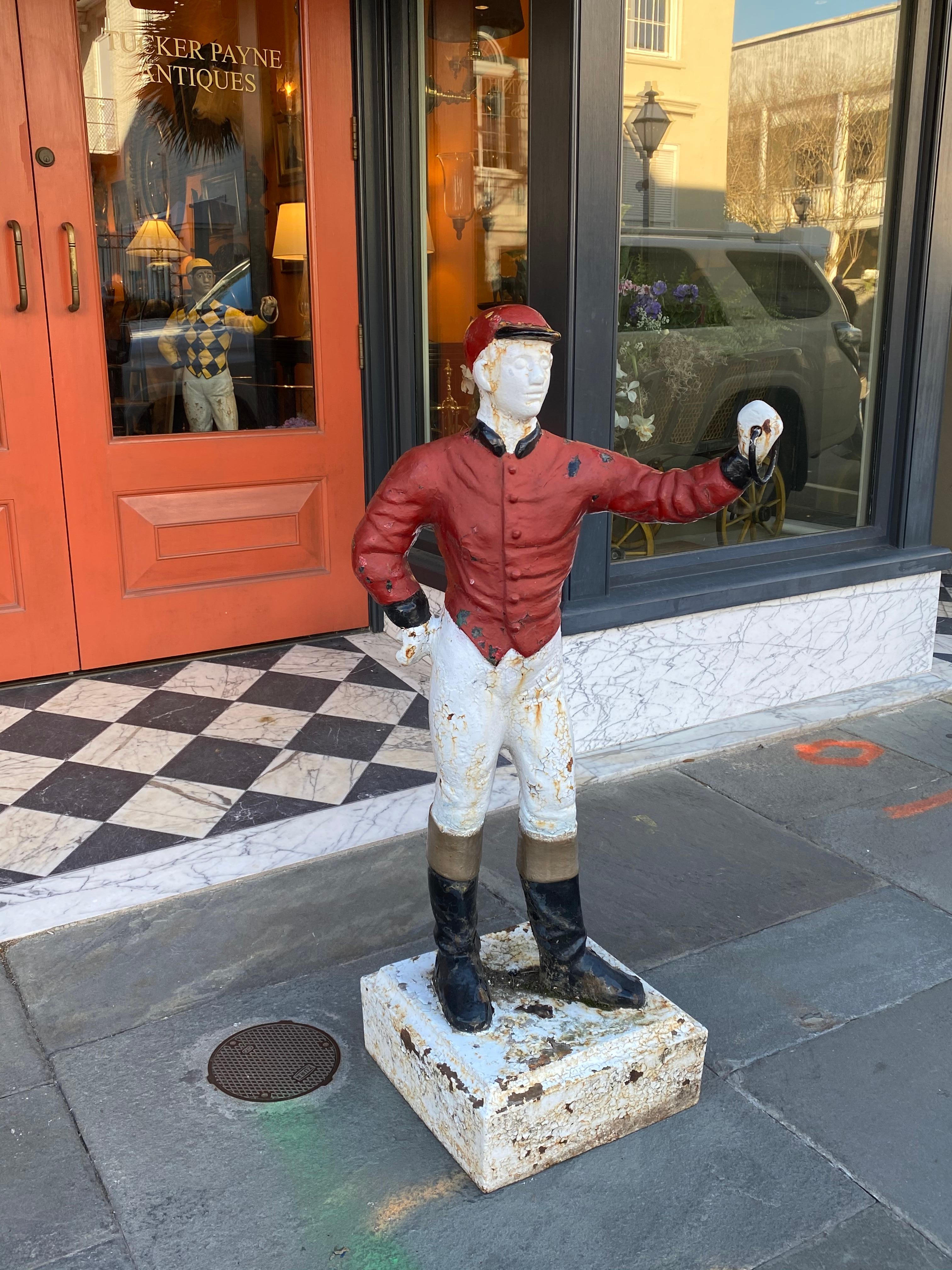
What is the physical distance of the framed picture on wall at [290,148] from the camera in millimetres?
4449

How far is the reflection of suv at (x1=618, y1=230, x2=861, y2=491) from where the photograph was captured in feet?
13.3

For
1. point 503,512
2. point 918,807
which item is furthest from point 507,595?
point 918,807

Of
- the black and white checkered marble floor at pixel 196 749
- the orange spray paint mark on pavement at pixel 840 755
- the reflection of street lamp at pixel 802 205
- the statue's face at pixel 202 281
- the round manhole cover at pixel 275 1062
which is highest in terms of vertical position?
the reflection of street lamp at pixel 802 205

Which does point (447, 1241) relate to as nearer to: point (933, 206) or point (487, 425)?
point (487, 425)

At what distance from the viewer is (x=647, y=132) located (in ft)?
12.6

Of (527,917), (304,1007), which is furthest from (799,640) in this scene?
(304,1007)

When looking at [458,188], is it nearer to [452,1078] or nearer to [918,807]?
[918,807]

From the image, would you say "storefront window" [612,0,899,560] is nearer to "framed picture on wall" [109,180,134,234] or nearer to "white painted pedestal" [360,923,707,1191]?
"framed picture on wall" [109,180,134,234]

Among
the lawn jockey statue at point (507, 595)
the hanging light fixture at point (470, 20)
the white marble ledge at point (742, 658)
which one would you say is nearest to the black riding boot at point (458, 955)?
the lawn jockey statue at point (507, 595)

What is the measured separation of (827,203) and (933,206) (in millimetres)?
392

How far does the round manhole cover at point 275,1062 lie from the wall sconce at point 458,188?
307 cm

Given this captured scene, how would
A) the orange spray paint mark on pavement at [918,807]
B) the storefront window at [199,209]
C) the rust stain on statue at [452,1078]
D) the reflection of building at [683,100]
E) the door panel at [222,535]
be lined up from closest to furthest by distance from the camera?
the rust stain on statue at [452,1078], the orange spray paint mark on pavement at [918,807], the reflection of building at [683,100], the storefront window at [199,209], the door panel at [222,535]

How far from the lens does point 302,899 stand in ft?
9.64

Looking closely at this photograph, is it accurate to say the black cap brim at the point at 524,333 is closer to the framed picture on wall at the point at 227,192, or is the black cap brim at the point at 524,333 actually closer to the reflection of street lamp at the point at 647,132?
the reflection of street lamp at the point at 647,132
